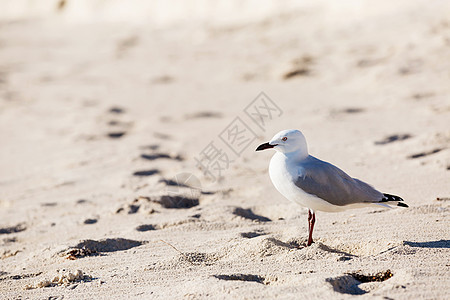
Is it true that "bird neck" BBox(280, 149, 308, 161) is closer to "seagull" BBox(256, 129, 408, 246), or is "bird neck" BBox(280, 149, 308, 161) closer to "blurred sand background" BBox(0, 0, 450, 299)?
"seagull" BBox(256, 129, 408, 246)

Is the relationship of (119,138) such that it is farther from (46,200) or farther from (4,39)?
(4,39)

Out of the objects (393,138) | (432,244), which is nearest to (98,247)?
(432,244)

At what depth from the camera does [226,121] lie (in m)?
7.19

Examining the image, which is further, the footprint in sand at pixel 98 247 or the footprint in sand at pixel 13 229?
the footprint in sand at pixel 13 229

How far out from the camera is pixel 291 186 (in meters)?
3.24

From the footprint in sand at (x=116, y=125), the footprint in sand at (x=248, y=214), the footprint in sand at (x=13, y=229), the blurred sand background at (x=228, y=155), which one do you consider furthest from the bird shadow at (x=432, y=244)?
the footprint in sand at (x=116, y=125)

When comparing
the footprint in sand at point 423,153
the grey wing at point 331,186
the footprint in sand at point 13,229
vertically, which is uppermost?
the grey wing at point 331,186

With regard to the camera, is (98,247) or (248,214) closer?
(98,247)

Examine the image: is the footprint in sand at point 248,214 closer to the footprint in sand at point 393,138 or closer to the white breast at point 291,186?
the white breast at point 291,186

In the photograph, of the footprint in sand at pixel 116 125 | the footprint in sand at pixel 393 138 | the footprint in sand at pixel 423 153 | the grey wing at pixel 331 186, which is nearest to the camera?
the grey wing at pixel 331 186

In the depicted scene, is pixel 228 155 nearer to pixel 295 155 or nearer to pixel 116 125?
pixel 116 125

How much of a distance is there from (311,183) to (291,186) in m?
0.12

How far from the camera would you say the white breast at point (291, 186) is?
10.6 ft

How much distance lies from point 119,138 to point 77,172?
1257 millimetres
